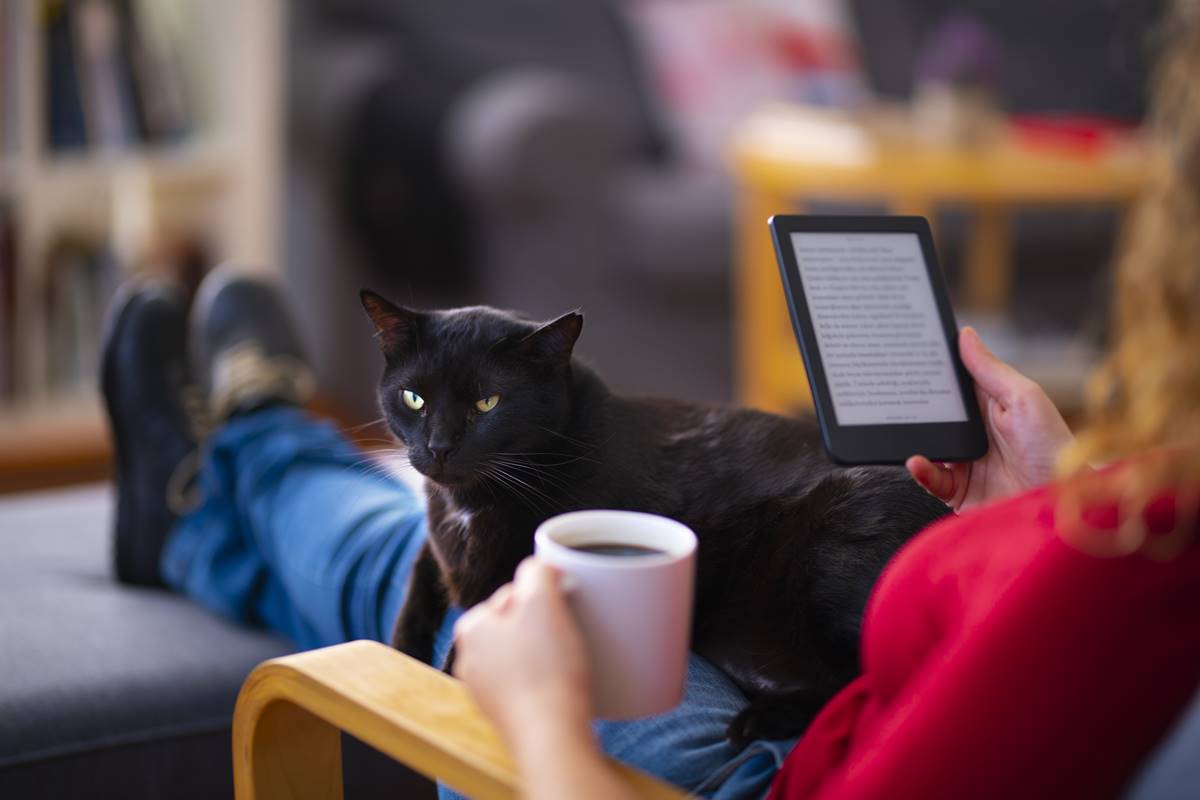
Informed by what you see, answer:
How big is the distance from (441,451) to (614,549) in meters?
0.25

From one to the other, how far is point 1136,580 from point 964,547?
4.3 inches

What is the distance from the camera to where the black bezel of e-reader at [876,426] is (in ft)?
2.68

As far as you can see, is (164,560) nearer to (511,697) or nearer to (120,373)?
(120,373)

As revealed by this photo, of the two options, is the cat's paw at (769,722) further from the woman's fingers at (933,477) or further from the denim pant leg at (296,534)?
the denim pant leg at (296,534)

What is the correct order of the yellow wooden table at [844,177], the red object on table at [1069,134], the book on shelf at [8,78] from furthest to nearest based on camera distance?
the red object on table at [1069,134] → the yellow wooden table at [844,177] → the book on shelf at [8,78]

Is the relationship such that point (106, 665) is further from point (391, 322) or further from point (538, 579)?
point (538, 579)

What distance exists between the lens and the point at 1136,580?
0.59 metres

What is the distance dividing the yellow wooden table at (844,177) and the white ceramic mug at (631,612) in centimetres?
180

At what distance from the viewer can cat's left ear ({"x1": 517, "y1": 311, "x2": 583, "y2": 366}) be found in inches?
35.0

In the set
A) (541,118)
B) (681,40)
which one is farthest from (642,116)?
(541,118)

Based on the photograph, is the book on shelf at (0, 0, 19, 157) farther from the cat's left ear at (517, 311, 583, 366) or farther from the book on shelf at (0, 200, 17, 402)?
the cat's left ear at (517, 311, 583, 366)

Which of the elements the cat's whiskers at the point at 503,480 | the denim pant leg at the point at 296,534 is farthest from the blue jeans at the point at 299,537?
the cat's whiskers at the point at 503,480

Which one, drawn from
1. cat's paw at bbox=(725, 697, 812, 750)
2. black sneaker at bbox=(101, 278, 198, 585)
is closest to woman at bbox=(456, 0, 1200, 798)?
cat's paw at bbox=(725, 697, 812, 750)

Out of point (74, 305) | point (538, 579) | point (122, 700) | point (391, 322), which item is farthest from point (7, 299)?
point (538, 579)
